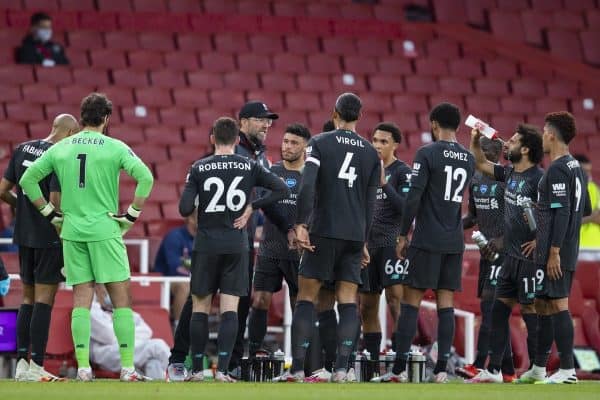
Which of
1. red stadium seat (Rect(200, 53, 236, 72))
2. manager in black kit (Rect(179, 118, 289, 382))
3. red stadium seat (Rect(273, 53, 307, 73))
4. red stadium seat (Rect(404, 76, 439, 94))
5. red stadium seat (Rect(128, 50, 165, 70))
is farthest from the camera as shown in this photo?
red stadium seat (Rect(404, 76, 439, 94))

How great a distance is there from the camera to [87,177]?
10.6m

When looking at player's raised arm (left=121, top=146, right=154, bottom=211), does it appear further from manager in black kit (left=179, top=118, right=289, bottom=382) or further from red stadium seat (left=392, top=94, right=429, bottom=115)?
red stadium seat (left=392, top=94, right=429, bottom=115)

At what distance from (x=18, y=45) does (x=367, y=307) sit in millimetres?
9185

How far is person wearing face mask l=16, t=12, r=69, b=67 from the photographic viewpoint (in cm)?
1957

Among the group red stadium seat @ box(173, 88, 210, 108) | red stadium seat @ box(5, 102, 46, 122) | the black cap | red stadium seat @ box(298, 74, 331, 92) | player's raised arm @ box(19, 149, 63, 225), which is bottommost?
player's raised arm @ box(19, 149, 63, 225)

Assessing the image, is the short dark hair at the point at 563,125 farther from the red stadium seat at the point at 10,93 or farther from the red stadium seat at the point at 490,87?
the red stadium seat at the point at 490,87

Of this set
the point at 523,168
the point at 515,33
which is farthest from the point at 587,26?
the point at 523,168

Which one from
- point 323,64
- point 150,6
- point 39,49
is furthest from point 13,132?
point 323,64

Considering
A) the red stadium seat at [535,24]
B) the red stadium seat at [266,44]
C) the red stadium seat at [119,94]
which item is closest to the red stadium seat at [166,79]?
the red stadium seat at [119,94]

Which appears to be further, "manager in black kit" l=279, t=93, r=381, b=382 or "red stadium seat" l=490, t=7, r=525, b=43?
"red stadium seat" l=490, t=7, r=525, b=43

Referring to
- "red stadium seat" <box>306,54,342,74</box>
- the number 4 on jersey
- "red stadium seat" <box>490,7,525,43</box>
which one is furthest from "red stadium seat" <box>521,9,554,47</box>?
the number 4 on jersey

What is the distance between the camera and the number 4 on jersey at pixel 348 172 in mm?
10992

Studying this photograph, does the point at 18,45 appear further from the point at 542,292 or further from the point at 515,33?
the point at 542,292

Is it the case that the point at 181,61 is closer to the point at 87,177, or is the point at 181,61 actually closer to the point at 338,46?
the point at 338,46
